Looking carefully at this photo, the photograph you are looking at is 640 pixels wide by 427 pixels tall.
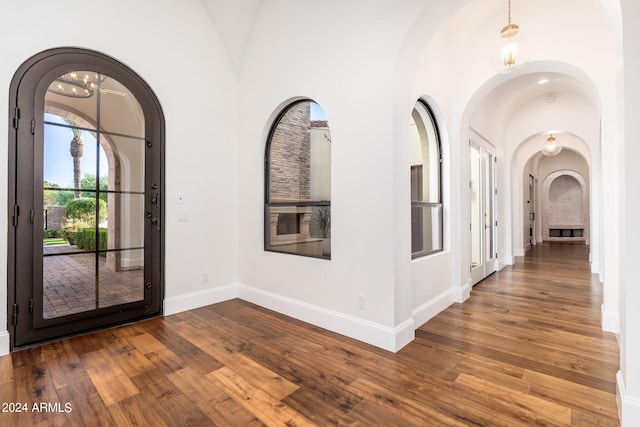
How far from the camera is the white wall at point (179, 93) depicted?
253 centimetres

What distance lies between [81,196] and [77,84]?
102cm

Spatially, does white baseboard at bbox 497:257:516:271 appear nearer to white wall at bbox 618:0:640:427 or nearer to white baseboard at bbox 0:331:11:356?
white wall at bbox 618:0:640:427

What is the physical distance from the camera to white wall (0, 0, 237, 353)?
8.29 feet

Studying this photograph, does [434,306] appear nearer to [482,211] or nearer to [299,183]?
[299,183]

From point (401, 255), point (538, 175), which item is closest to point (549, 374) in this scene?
point (401, 255)

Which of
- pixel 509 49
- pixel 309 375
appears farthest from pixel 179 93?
pixel 509 49

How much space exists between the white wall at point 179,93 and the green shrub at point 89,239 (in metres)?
0.48

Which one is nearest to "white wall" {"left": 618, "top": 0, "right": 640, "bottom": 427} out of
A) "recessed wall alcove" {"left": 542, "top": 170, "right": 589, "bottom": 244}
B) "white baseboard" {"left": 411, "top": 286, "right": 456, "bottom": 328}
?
"white baseboard" {"left": 411, "top": 286, "right": 456, "bottom": 328}

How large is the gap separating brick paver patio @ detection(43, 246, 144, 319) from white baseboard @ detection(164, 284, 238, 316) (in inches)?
12.2

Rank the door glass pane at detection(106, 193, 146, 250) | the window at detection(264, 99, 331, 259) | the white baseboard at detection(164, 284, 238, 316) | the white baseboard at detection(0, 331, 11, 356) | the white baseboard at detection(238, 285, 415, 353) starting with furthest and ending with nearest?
the white baseboard at detection(164, 284, 238, 316)
the window at detection(264, 99, 331, 259)
the door glass pane at detection(106, 193, 146, 250)
the white baseboard at detection(238, 285, 415, 353)
the white baseboard at detection(0, 331, 11, 356)

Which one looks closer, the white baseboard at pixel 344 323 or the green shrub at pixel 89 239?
the white baseboard at pixel 344 323

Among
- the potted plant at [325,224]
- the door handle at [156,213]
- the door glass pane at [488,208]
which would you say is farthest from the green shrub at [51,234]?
the door glass pane at [488,208]

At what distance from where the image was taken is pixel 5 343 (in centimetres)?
241

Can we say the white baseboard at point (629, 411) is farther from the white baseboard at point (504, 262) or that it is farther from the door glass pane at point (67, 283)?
the white baseboard at point (504, 262)
